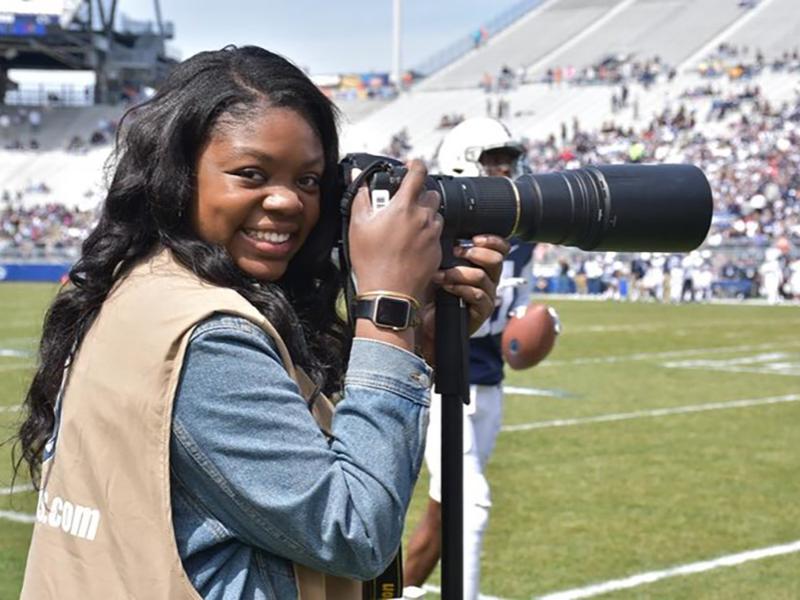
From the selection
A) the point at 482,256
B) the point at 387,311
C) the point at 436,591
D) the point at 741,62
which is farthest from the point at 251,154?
the point at 741,62

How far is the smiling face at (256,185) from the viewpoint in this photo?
181 cm

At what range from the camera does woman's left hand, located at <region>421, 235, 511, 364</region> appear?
194 cm

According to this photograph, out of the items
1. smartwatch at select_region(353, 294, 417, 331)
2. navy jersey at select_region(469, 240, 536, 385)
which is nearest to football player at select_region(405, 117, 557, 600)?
navy jersey at select_region(469, 240, 536, 385)

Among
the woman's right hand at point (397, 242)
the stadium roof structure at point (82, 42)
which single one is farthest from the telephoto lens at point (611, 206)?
the stadium roof structure at point (82, 42)

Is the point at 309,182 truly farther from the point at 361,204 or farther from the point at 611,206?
the point at 611,206

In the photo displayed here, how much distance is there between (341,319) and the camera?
2.09 metres

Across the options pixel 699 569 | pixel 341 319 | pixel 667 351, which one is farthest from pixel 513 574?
pixel 667 351

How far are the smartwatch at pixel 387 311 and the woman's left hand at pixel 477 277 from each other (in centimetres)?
11

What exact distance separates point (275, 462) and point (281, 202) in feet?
1.20

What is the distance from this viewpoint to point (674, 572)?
572 cm

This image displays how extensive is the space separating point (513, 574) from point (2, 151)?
165 ft

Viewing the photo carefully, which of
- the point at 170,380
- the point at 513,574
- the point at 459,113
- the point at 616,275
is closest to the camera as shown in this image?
the point at 170,380

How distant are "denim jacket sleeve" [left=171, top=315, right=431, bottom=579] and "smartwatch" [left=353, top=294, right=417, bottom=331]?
132 millimetres

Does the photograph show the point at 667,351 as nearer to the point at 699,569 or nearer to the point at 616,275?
the point at 699,569
